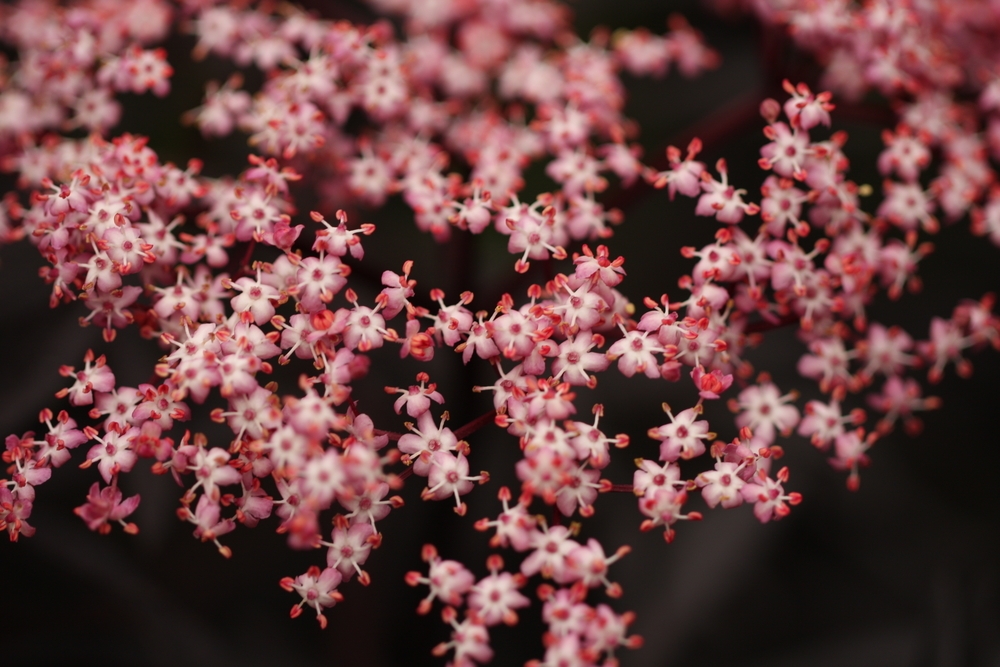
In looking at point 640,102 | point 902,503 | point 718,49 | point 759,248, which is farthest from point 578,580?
point 718,49

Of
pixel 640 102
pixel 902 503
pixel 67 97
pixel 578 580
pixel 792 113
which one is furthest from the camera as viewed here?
pixel 640 102

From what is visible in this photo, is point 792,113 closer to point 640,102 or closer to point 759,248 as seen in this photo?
point 759,248

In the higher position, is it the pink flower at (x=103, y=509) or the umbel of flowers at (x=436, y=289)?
the umbel of flowers at (x=436, y=289)

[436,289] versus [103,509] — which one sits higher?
[436,289]

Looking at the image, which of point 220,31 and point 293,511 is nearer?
point 293,511

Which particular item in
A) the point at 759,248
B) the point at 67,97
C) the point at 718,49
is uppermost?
the point at 718,49

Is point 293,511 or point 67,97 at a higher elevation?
point 67,97

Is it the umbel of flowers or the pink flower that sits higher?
the umbel of flowers

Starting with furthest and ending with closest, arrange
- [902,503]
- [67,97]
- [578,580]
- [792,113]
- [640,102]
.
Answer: [640,102]
[902,503]
[67,97]
[792,113]
[578,580]
